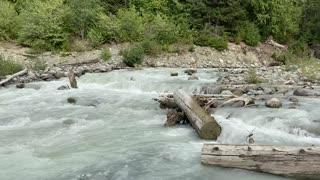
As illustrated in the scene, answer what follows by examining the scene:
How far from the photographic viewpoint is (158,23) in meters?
28.7

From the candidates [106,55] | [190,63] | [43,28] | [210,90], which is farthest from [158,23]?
[210,90]

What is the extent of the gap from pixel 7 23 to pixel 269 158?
24812 mm

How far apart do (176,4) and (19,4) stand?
13366 mm

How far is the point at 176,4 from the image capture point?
32.8 metres

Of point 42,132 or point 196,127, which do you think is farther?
Result: point 42,132

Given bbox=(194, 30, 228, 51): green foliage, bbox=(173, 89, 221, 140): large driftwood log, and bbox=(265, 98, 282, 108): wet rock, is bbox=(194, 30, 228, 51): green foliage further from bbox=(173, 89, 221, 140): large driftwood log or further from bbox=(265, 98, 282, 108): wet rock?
bbox=(173, 89, 221, 140): large driftwood log

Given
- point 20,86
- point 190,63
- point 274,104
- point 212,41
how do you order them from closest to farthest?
point 274,104, point 20,86, point 190,63, point 212,41

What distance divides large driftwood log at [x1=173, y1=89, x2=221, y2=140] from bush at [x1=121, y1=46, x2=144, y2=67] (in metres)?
13.0

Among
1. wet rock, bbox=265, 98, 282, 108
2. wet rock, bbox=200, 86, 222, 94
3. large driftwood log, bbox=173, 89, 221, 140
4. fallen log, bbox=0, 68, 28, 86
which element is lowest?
fallen log, bbox=0, 68, 28, 86

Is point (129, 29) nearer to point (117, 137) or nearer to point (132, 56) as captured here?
point (132, 56)

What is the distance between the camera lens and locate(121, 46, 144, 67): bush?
23.8 metres

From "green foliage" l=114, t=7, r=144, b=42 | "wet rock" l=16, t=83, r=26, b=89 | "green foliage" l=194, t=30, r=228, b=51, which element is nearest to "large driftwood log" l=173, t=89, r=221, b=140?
"wet rock" l=16, t=83, r=26, b=89

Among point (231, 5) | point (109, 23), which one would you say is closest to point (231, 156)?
point (109, 23)

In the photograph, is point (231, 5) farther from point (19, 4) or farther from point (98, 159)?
point (98, 159)
